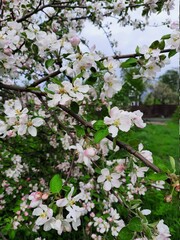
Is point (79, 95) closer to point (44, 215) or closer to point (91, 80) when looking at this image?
point (91, 80)

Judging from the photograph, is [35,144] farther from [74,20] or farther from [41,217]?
[41,217]

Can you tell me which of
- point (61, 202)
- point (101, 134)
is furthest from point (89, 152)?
point (61, 202)

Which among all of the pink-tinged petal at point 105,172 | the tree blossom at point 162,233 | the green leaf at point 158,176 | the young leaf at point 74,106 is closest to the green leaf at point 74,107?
the young leaf at point 74,106

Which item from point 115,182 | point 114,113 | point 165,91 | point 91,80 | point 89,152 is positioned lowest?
point 165,91

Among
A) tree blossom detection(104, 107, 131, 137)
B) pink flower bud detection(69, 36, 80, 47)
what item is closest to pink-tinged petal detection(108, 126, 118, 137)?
tree blossom detection(104, 107, 131, 137)

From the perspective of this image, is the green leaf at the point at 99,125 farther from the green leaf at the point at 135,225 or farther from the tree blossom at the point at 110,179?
the green leaf at the point at 135,225

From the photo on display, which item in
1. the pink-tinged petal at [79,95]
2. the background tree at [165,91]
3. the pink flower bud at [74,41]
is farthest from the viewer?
the background tree at [165,91]

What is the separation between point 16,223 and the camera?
234 centimetres

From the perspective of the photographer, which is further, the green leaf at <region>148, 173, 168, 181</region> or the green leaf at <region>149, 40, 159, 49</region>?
the green leaf at <region>149, 40, 159, 49</region>

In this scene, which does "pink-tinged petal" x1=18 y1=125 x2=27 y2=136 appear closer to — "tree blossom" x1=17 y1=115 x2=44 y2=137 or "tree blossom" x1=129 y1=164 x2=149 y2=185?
"tree blossom" x1=17 y1=115 x2=44 y2=137

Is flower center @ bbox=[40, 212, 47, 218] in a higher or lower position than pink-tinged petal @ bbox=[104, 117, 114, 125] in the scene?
lower

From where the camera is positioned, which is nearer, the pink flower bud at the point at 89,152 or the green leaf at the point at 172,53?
the pink flower bud at the point at 89,152

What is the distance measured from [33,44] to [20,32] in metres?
0.12

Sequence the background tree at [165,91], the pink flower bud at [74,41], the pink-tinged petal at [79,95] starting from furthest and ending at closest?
the background tree at [165,91]
the pink flower bud at [74,41]
the pink-tinged petal at [79,95]
